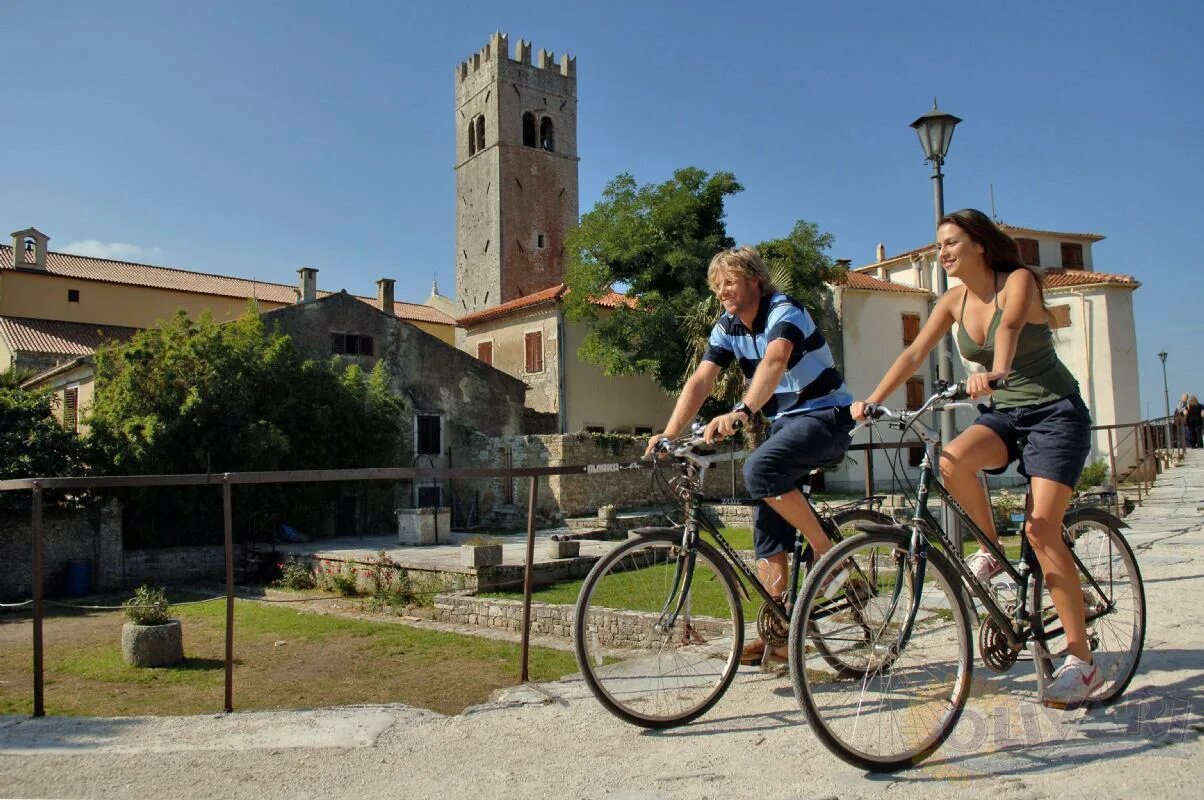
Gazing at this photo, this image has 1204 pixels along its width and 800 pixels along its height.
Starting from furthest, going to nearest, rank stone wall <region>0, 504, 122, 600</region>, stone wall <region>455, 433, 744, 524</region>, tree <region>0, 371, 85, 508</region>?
stone wall <region>455, 433, 744, 524</region> < tree <region>0, 371, 85, 508</region> < stone wall <region>0, 504, 122, 600</region>

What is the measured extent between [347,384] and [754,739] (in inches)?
929

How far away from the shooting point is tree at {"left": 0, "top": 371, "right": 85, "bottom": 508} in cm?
1816

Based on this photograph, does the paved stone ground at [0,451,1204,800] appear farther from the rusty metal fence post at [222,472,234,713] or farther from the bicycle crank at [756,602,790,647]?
the rusty metal fence post at [222,472,234,713]

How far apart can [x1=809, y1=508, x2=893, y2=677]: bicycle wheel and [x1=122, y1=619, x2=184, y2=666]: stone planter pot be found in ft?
27.3

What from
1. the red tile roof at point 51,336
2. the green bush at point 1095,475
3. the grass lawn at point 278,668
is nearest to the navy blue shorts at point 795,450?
the grass lawn at point 278,668

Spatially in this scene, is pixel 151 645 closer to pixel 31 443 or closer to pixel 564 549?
pixel 564 549

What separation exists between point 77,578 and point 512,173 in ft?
121

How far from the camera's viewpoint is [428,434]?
29641 mm

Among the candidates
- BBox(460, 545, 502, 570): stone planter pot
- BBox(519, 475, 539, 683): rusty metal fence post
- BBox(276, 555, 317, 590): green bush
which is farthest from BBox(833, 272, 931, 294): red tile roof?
BBox(519, 475, 539, 683): rusty metal fence post

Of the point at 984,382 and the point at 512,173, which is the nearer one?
the point at 984,382

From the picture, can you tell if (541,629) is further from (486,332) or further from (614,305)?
(486,332)

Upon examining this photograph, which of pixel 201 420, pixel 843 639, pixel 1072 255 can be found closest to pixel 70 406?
pixel 201 420

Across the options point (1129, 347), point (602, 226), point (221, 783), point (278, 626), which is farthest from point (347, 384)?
point (1129, 347)

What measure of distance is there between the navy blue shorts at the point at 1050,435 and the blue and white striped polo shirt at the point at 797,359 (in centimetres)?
62
